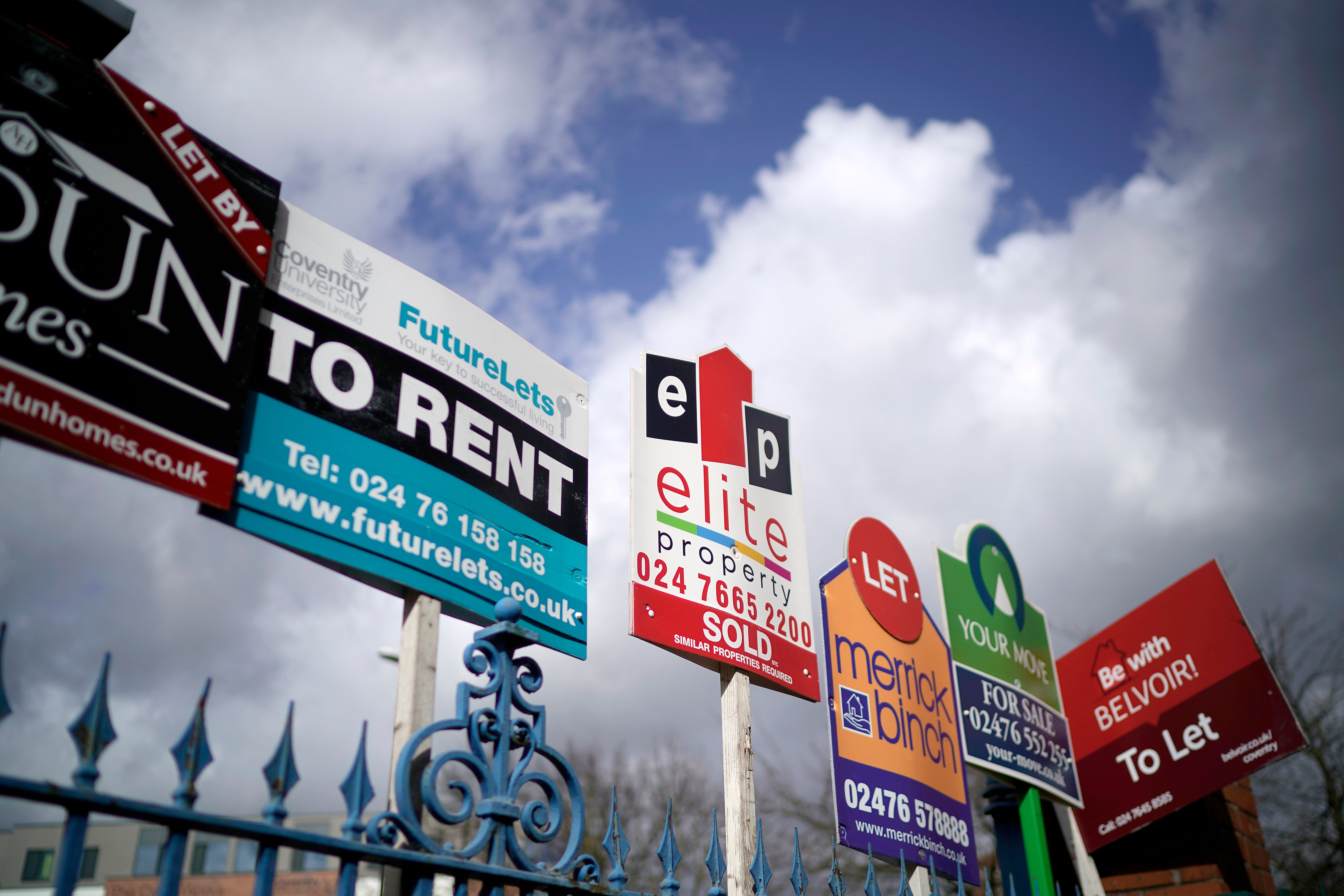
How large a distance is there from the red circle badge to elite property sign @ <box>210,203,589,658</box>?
2.69 meters

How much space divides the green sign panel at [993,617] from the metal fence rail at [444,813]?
4392 millimetres

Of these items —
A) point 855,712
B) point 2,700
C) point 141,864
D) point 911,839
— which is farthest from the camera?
point 141,864

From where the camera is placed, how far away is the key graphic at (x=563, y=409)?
524 cm

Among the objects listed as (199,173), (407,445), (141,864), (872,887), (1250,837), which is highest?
(141,864)

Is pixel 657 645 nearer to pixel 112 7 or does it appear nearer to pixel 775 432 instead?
pixel 775 432

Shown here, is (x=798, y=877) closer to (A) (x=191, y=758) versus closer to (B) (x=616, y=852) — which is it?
(B) (x=616, y=852)

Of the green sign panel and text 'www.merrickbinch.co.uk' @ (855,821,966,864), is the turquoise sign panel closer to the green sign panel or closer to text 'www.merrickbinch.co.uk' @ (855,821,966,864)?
text 'www.merrickbinch.co.uk' @ (855,821,966,864)

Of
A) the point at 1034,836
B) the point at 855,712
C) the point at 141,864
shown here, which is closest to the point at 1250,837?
the point at 1034,836

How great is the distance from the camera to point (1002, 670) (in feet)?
26.5

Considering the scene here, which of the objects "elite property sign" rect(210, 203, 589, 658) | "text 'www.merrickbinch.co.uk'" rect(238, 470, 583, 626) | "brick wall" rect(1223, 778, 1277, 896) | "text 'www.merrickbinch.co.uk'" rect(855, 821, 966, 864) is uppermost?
"elite property sign" rect(210, 203, 589, 658)

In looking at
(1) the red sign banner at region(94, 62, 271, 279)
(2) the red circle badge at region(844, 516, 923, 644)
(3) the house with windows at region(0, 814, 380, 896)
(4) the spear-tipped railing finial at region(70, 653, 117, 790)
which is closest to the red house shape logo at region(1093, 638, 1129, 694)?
(2) the red circle badge at region(844, 516, 923, 644)

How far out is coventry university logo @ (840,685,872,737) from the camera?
6.38 meters

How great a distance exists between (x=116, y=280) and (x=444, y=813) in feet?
6.72

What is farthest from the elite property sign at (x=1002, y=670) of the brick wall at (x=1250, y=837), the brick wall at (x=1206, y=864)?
the brick wall at (x=1250, y=837)
